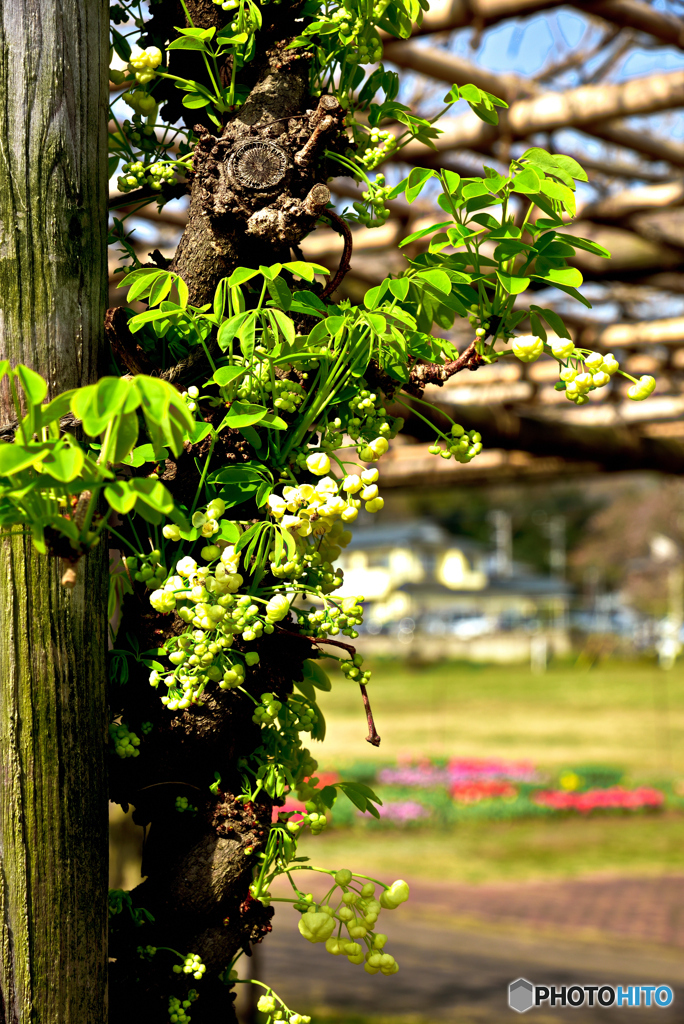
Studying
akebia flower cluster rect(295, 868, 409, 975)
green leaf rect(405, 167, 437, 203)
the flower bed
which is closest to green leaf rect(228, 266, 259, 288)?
green leaf rect(405, 167, 437, 203)

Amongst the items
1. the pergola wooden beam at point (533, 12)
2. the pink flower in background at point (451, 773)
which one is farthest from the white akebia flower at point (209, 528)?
the pink flower in background at point (451, 773)

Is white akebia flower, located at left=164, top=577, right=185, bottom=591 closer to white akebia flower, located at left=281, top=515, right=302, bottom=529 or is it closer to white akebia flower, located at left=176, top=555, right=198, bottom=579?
white akebia flower, located at left=176, top=555, right=198, bottom=579

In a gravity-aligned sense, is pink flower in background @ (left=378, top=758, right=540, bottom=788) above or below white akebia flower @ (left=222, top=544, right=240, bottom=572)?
below

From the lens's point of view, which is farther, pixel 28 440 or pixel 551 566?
pixel 551 566

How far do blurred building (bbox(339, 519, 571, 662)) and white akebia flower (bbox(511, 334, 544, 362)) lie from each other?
2995 cm

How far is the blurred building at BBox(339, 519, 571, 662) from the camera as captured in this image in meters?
36.5

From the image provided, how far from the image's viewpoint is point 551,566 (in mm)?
55188

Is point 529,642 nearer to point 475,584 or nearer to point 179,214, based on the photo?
point 475,584

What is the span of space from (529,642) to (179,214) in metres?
26.1

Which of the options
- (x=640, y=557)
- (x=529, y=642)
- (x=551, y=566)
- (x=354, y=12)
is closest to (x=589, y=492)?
(x=551, y=566)

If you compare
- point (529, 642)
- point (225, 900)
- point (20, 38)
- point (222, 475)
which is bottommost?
point (529, 642)

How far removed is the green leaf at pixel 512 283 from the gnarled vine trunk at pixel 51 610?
0.47 metres

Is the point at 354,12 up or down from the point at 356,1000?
up

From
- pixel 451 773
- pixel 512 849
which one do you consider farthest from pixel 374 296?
pixel 451 773
